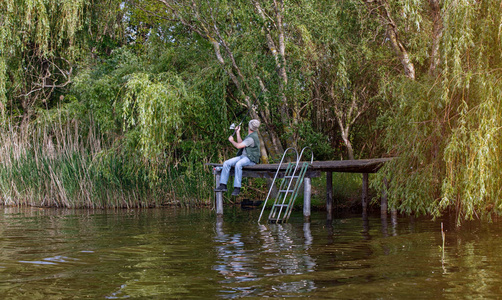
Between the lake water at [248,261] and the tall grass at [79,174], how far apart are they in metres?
4.30

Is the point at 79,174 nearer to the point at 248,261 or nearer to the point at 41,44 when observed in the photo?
the point at 41,44

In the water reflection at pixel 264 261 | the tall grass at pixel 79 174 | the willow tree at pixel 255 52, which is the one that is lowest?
the water reflection at pixel 264 261

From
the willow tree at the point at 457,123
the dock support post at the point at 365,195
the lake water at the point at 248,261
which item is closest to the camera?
the lake water at the point at 248,261

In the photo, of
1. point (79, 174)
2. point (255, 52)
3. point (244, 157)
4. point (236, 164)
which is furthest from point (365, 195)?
point (79, 174)

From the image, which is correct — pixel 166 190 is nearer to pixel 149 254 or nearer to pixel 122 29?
pixel 122 29

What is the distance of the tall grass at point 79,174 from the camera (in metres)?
14.9

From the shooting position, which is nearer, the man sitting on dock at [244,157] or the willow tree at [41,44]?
the man sitting on dock at [244,157]

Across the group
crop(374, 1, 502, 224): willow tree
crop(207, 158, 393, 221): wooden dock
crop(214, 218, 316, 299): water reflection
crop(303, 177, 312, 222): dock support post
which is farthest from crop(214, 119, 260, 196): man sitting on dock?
crop(374, 1, 502, 224): willow tree

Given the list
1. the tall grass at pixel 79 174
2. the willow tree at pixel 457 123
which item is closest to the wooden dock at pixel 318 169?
the willow tree at pixel 457 123

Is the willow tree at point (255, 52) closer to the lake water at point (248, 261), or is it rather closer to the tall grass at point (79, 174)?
the tall grass at point (79, 174)

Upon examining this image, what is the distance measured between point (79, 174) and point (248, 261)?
9.75 meters

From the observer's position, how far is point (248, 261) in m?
6.19

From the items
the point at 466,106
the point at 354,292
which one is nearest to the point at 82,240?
the point at 354,292

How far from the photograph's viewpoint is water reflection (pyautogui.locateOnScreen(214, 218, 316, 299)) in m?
4.80
